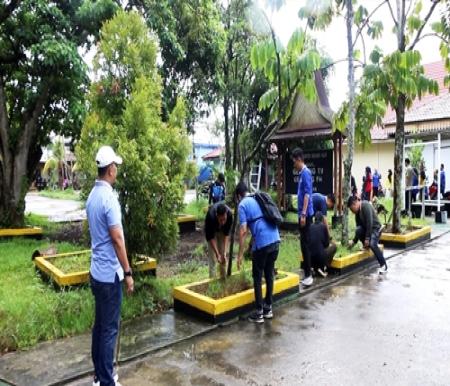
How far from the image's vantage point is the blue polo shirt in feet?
10.7

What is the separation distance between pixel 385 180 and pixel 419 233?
13.5 meters

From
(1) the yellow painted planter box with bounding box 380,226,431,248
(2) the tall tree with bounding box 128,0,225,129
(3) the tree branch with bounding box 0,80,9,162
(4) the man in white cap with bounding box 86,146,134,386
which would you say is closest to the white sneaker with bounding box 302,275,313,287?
(4) the man in white cap with bounding box 86,146,134,386

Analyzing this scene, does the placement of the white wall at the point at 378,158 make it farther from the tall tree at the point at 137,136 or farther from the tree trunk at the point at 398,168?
the tall tree at the point at 137,136

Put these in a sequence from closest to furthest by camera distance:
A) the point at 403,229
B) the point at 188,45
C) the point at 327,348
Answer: the point at 327,348 → the point at 403,229 → the point at 188,45

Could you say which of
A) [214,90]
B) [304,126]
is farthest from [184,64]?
[304,126]

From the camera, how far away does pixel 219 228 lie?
5562mm

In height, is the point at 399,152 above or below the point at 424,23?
below

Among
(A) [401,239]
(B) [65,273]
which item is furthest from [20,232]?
(A) [401,239]

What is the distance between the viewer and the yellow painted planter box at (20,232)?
979 centimetres

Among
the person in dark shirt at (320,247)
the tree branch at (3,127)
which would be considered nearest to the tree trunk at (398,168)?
the person in dark shirt at (320,247)

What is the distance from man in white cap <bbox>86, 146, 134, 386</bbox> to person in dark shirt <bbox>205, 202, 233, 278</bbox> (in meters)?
2.18

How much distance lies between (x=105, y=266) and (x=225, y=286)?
2407 mm

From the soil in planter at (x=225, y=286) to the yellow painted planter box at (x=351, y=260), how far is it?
1981 mm

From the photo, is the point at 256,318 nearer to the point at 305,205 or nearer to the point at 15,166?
the point at 305,205
